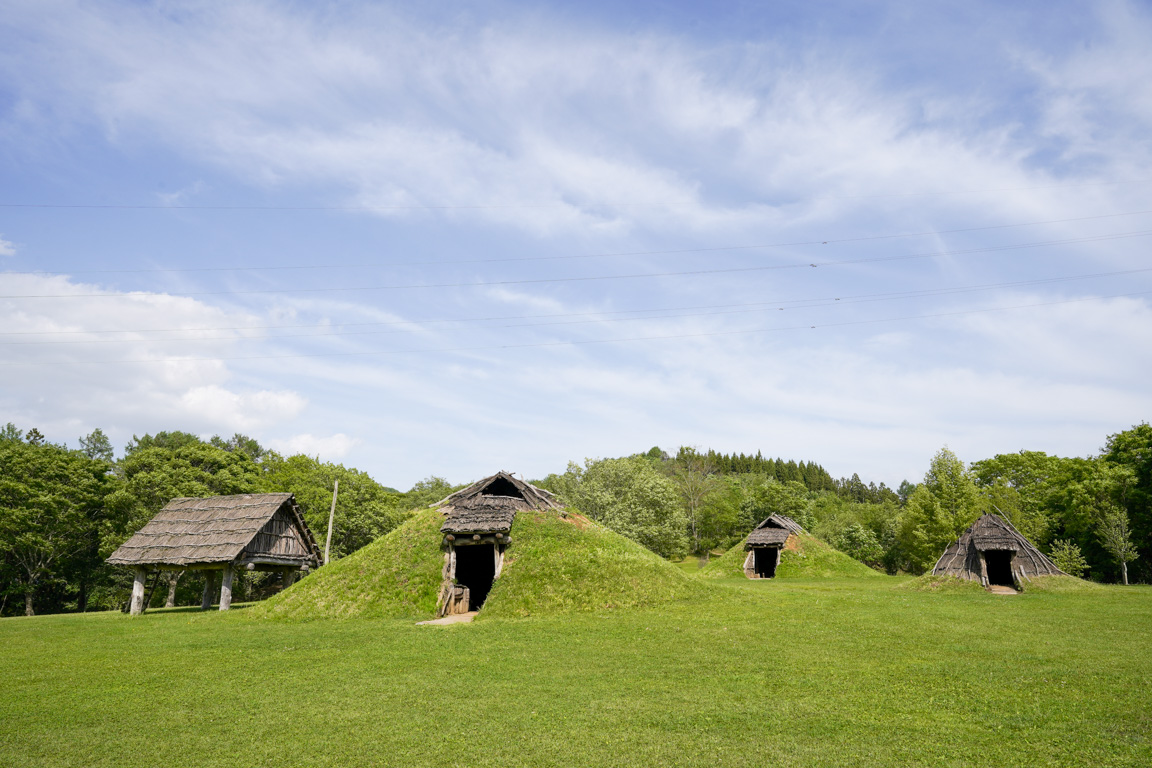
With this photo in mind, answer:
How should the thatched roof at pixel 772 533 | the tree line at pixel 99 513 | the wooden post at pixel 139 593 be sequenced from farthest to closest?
the thatched roof at pixel 772 533 < the tree line at pixel 99 513 < the wooden post at pixel 139 593

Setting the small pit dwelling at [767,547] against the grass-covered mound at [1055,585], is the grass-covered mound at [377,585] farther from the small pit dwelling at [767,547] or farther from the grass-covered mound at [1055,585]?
the small pit dwelling at [767,547]

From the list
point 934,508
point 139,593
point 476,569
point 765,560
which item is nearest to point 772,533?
point 765,560

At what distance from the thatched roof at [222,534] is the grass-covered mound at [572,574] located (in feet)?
45.3

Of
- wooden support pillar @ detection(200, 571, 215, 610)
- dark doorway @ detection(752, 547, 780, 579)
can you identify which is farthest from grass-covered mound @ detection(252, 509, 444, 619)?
dark doorway @ detection(752, 547, 780, 579)

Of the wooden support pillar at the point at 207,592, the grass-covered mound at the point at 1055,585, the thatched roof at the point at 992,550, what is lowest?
the wooden support pillar at the point at 207,592

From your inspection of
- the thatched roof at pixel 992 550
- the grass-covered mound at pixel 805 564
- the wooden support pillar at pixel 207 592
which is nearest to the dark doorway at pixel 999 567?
the thatched roof at pixel 992 550

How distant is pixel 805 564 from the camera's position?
4975 cm

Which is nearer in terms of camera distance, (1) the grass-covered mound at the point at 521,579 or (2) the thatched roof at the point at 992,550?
(1) the grass-covered mound at the point at 521,579

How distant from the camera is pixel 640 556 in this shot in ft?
91.0

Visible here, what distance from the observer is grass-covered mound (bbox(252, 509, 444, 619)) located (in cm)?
2511

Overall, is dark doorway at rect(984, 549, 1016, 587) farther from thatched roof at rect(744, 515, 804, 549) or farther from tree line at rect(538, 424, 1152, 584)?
thatched roof at rect(744, 515, 804, 549)

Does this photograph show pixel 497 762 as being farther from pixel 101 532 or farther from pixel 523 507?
pixel 101 532

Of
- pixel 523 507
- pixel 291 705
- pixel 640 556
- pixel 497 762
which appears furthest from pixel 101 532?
pixel 497 762

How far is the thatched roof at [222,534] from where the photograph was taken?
99.8ft
